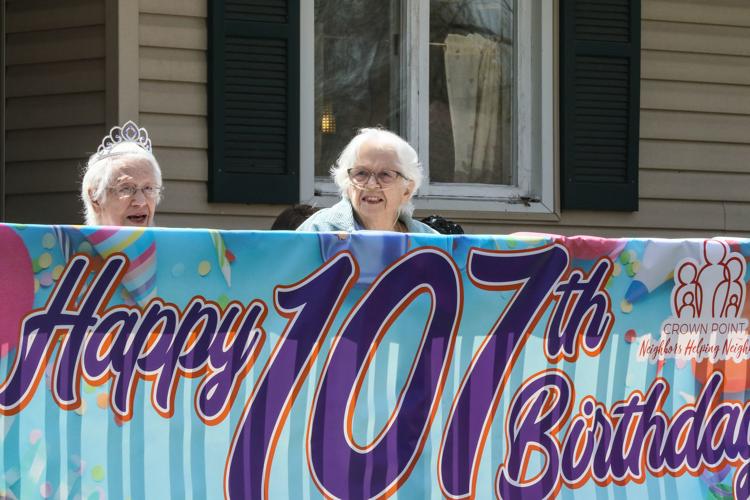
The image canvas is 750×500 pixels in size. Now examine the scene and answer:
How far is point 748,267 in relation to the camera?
12.3 ft

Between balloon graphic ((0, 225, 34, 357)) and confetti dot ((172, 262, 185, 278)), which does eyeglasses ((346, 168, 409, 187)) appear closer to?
confetti dot ((172, 262, 185, 278))

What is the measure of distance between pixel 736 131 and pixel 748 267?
3722 millimetres

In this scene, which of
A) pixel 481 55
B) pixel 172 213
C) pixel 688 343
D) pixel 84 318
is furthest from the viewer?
pixel 481 55

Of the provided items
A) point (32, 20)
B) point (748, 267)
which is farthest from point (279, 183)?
point (748, 267)

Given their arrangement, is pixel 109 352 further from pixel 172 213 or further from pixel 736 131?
pixel 736 131

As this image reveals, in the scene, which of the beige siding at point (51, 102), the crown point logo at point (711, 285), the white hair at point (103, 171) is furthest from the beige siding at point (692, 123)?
the white hair at point (103, 171)

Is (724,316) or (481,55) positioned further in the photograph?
(481,55)

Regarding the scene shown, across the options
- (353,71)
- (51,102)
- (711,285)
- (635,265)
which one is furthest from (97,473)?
(353,71)

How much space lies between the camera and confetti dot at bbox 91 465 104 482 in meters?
2.98

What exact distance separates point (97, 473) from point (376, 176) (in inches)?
58.2

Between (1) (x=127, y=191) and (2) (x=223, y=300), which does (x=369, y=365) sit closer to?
(2) (x=223, y=300)

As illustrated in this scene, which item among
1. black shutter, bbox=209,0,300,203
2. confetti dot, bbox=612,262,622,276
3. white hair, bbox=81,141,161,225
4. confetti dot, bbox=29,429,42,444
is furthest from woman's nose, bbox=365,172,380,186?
black shutter, bbox=209,0,300,203

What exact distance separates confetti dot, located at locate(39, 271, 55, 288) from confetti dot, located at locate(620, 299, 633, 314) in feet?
5.13

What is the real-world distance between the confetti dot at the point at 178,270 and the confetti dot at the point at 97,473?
0.49m
